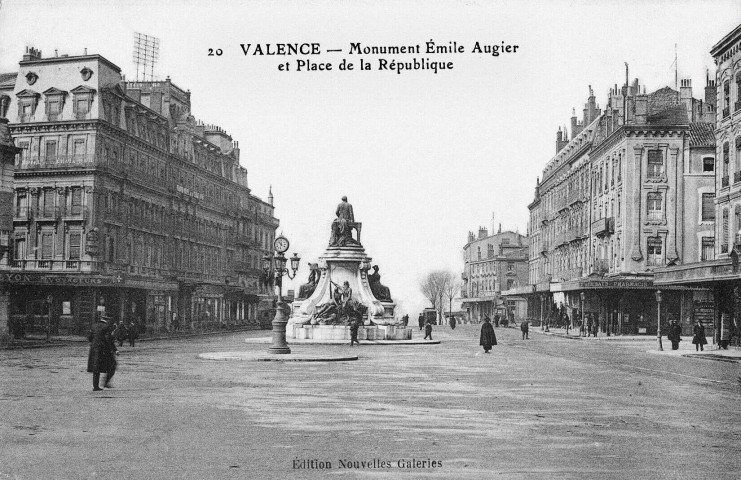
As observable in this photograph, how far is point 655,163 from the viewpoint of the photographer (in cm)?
6162

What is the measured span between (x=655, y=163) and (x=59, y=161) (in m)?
39.3

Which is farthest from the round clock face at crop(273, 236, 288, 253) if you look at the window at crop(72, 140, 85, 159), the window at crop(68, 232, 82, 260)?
the window at crop(72, 140, 85, 159)

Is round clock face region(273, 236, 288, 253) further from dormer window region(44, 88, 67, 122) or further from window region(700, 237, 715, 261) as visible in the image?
window region(700, 237, 715, 261)

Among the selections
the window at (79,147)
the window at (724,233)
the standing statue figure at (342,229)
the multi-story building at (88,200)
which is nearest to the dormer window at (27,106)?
the multi-story building at (88,200)

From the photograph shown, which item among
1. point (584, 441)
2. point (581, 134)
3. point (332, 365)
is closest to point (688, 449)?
point (584, 441)

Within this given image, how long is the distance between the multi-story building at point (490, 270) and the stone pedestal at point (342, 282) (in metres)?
78.3

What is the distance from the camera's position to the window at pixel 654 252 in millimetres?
60969

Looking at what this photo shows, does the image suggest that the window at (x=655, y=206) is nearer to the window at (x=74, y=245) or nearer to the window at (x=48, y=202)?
the window at (x=74, y=245)

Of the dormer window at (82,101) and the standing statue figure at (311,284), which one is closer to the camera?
the standing statue figure at (311,284)

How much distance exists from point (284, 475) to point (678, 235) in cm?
5548

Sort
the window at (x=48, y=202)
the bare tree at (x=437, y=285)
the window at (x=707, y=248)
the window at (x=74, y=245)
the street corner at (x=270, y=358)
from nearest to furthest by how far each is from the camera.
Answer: the street corner at (x=270, y=358), the window at (x=74, y=245), the window at (x=48, y=202), the window at (x=707, y=248), the bare tree at (x=437, y=285)

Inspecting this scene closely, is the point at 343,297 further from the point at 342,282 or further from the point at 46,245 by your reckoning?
the point at 46,245

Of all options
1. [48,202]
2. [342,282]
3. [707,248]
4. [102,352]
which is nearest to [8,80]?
[48,202]

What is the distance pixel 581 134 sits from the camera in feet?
273
